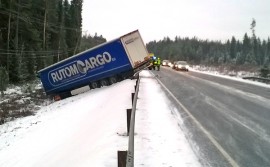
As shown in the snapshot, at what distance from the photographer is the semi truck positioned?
29422mm

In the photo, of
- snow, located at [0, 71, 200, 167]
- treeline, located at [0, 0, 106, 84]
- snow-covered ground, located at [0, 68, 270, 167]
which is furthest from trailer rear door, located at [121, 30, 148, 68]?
treeline, located at [0, 0, 106, 84]

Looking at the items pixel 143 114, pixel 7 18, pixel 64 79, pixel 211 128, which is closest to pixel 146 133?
pixel 211 128

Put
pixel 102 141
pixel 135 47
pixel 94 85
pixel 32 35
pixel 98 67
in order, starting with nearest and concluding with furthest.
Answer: pixel 102 141
pixel 98 67
pixel 135 47
pixel 94 85
pixel 32 35

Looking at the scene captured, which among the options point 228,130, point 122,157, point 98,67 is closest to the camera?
point 122,157

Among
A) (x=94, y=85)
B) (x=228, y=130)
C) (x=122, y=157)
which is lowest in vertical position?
(x=228, y=130)

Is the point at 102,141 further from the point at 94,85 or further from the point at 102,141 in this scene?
the point at 94,85

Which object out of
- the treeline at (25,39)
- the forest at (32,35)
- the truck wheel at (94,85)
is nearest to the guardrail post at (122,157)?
the truck wheel at (94,85)

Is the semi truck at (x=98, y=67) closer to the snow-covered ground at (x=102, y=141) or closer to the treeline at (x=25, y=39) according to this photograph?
the treeline at (x=25, y=39)

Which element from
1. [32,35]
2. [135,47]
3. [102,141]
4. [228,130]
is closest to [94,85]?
[135,47]

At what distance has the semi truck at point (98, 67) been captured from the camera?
2942 centimetres

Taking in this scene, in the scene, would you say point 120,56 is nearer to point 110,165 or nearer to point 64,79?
point 64,79

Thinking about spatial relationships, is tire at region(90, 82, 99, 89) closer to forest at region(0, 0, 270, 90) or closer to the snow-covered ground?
forest at region(0, 0, 270, 90)

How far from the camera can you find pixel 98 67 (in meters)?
30.1

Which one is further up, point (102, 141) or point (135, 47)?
point (135, 47)
